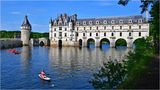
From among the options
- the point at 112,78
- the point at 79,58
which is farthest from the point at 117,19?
the point at 112,78

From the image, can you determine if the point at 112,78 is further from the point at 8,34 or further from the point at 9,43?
the point at 8,34

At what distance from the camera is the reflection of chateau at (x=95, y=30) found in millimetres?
113812

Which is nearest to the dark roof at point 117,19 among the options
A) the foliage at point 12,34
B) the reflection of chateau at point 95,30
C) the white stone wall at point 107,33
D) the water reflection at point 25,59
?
the reflection of chateau at point 95,30

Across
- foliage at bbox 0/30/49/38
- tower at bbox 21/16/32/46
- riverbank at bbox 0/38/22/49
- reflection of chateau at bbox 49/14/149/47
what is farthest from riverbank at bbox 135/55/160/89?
foliage at bbox 0/30/49/38

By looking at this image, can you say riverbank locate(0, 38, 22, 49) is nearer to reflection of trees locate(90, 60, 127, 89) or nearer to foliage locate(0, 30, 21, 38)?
foliage locate(0, 30, 21, 38)

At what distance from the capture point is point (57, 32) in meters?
129

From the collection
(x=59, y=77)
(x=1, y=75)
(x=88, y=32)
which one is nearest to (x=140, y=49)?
(x=59, y=77)

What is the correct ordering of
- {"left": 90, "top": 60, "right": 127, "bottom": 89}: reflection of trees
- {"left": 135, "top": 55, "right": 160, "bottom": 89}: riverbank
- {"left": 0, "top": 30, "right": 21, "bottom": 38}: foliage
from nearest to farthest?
{"left": 135, "top": 55, "right": 160, "bottom": 89}: riverbank < {"left": 90, "top": 60, "right": 127, "bottom": 89}: reflection of trees < {"left": 0, "top": 30, "right": 21, "bottom": 38}: foliage

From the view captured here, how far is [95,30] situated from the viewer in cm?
12169

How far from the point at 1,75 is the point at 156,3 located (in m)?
23.7

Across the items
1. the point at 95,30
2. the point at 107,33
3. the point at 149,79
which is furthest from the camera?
the point at 95,30

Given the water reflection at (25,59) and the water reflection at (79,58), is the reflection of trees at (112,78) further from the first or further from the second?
the water reflection at (25,59)

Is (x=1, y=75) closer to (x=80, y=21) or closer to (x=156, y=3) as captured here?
(x=156, y=3)

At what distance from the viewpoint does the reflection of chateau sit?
114 metres
